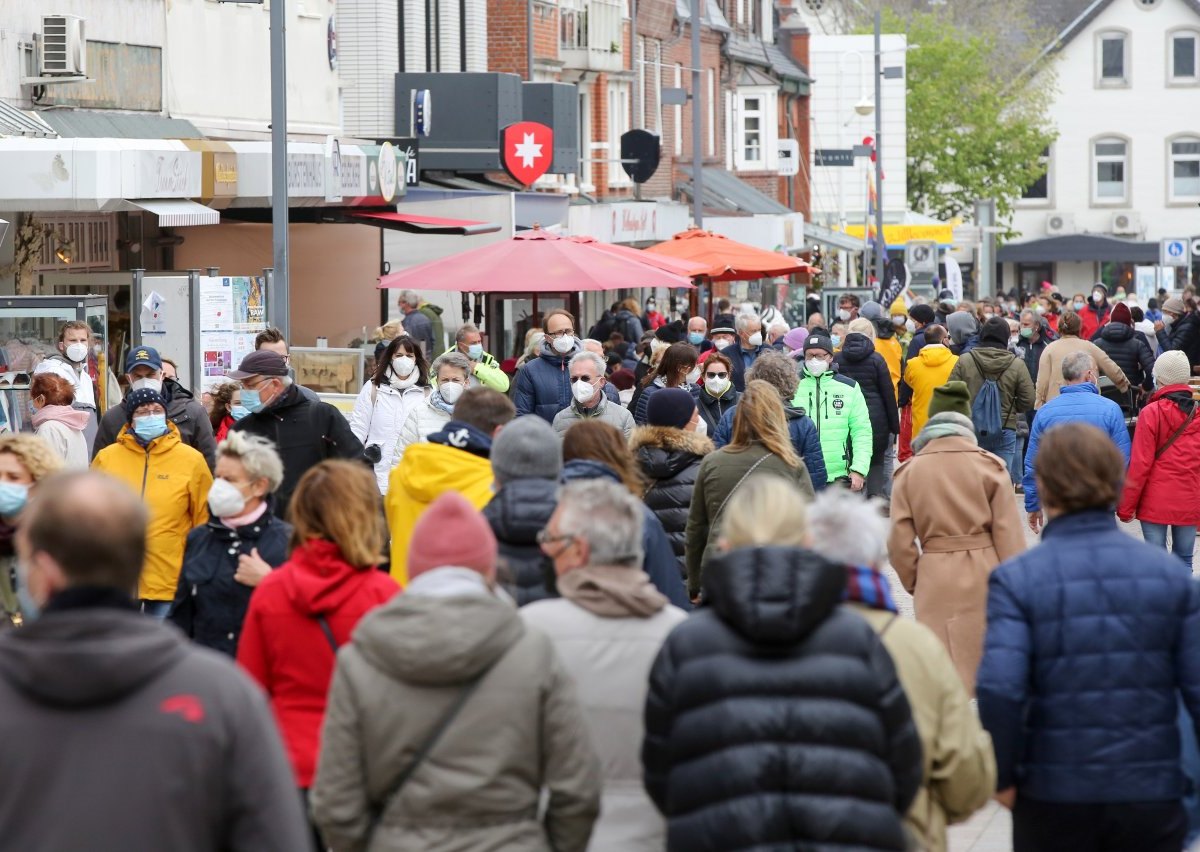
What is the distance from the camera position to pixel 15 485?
6988 millimetres

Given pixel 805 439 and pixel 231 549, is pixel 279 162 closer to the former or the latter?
pixel 805 439

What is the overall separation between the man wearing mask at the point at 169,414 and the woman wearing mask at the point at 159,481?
0.79ft

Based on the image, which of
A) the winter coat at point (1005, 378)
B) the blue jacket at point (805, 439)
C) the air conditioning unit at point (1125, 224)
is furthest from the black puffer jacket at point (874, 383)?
the air conditioning unit at point (1125, 224)

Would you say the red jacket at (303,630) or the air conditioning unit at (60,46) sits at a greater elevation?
the air conditioning unit at (60,46)

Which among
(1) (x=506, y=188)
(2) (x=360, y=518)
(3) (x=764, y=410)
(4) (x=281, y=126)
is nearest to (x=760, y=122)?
(1) (x=506, y=188)

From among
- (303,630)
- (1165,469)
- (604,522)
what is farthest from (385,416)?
(604,522)

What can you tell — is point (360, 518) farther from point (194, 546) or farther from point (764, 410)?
point (764, 410)

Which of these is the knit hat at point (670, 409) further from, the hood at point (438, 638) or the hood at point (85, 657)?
the hood at point (85, 657)

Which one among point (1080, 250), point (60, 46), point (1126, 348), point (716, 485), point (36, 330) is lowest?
point (716, 485)

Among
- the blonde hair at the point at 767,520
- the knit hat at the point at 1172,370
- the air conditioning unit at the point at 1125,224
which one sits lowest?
the blonde hair at the point at 767,520

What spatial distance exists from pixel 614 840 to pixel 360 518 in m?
1.26

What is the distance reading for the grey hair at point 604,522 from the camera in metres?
5.25

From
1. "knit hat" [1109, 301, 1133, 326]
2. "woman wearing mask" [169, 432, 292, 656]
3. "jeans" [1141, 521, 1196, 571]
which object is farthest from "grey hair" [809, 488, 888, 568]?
"knit hat" [1109, 301, 1133, 326]

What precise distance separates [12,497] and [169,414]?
4221 mm
